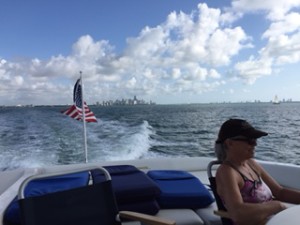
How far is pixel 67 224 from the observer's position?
5.25ft

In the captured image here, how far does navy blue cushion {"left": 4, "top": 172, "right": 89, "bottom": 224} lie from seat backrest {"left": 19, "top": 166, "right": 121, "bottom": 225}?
327 millimetres

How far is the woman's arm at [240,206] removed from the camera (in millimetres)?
1474

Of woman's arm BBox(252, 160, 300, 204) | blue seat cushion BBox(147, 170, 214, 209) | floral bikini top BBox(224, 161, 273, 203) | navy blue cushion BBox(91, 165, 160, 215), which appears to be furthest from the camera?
blue seat cushion BBox(147, 170, 214, 209)

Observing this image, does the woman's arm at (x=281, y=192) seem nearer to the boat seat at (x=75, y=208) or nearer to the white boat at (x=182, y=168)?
the white boat at (x=182, y=168)

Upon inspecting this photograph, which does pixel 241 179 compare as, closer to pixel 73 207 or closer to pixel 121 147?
pixel 73 207

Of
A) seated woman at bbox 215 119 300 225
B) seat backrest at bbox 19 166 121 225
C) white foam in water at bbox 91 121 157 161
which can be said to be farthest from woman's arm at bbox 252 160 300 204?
white foam in water at bbox 91 121 157 161

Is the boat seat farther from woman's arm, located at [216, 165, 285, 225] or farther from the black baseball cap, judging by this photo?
the black baseball cap

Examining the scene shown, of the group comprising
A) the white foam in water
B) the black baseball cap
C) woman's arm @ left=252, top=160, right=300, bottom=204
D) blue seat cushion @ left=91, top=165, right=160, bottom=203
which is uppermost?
the black baseball cap

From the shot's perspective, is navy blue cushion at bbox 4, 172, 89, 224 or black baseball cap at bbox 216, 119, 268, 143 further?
navy blue cushion at bbox 4, 172, 89, 224

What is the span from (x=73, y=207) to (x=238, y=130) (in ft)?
3.02

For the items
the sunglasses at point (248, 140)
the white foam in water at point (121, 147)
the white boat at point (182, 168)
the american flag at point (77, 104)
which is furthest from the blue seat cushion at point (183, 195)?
the white foam in water at point (121, 147)

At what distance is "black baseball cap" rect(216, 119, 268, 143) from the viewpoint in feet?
5.13

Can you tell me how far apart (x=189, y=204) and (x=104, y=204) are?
2.59ft

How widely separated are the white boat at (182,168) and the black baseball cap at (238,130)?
719 millimetres
